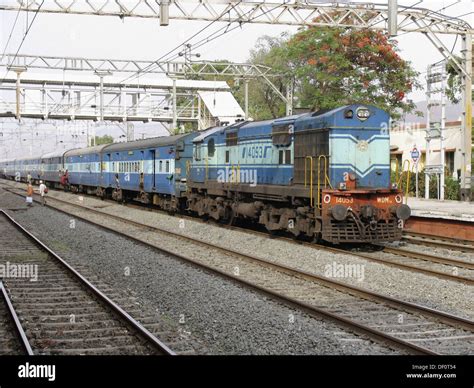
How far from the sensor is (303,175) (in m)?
16.8

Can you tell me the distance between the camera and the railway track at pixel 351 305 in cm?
784

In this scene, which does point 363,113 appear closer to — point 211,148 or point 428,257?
point 428,257

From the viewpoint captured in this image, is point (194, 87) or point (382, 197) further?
point (194, 87)

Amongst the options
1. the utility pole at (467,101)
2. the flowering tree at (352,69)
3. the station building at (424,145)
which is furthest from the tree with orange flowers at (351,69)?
the utility pole at (467,101)

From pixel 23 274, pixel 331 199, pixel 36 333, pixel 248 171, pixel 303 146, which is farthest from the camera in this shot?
pixel 248 171

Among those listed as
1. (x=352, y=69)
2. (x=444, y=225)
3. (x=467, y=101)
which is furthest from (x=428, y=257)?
(x=352, y=69)


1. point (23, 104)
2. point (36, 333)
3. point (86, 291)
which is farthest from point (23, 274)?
point (23, 104)

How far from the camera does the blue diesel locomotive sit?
1570 centimetres

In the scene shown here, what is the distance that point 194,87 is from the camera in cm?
5856

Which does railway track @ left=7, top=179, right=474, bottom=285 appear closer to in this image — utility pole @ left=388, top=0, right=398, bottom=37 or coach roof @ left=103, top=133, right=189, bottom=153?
utility pole @ left=388, top=0, right=398, bottom=37

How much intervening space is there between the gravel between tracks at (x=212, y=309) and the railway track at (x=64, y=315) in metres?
0.59

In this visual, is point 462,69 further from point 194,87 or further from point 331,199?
point 194,87

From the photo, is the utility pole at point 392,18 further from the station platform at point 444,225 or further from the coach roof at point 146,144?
the coach roof at point 146,144

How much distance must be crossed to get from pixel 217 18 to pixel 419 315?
46.6 feet
